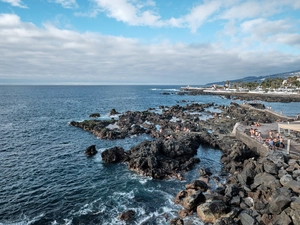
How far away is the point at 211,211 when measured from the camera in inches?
764

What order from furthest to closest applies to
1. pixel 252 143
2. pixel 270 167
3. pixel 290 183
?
pixel 252 143 < pixel 270 167 < pixel 290 183

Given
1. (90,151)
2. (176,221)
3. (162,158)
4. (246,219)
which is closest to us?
(246,219)

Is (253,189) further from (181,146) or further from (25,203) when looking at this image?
(25,203)

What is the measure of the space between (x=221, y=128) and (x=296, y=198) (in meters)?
33.9

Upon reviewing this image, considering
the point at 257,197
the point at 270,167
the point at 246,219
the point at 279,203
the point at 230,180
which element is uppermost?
the point at 270,167

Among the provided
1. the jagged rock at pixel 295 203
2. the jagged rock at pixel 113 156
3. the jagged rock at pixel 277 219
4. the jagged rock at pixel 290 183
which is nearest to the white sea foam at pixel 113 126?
the jagged rock at pixel 113 156

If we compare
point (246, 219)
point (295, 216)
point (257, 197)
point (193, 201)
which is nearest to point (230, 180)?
point (257, 197)

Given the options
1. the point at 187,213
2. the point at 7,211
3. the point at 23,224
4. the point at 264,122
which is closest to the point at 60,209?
the point at 23,224

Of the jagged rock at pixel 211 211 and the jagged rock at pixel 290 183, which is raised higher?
the jagged rock at pixel 290 183

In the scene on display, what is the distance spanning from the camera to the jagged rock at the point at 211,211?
1921 cm

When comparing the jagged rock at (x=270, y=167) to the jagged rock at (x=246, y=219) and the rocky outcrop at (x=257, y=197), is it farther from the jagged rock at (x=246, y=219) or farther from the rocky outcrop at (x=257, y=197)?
the jagged rock at (x=246, y=219)

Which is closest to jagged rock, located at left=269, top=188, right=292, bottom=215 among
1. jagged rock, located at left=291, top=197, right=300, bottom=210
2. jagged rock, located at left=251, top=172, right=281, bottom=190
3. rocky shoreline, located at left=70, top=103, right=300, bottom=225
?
rocky shoreline, located at left=70, top=103, right=300, bottom=225

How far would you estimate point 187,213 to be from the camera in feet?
66.8

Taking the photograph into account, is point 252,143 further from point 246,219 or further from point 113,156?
point 113,156
